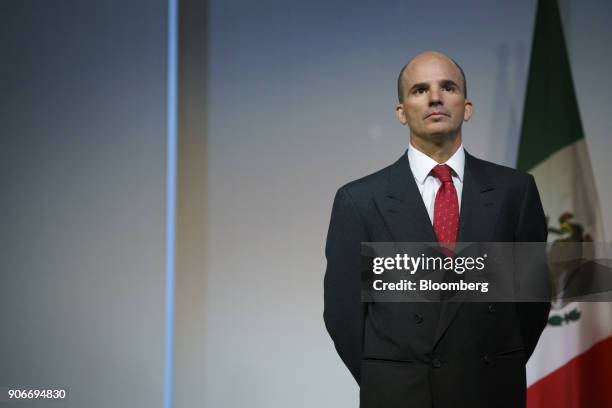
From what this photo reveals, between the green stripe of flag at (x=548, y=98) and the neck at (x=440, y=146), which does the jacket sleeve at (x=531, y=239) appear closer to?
the neck at (x=440, y=146)

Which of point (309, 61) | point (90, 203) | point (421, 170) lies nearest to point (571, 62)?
point (309, 61)

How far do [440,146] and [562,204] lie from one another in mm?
1211

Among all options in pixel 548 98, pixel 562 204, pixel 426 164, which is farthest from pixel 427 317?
pixel 548 98

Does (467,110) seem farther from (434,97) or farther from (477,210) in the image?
(477,210)

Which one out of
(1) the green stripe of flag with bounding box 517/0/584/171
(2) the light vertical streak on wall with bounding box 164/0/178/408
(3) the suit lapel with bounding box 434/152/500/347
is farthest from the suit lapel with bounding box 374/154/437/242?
(2) the light vertical streak on wall with bounding box 164/0/178/408

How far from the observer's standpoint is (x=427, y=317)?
84.0 inches

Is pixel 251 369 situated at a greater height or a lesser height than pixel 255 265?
lesser

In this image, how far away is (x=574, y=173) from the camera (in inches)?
126

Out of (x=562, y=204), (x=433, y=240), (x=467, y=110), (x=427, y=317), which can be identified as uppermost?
(x=467, y=110)

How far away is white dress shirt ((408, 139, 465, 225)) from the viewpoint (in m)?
2.24

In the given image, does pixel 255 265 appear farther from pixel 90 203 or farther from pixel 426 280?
pixel 426 280

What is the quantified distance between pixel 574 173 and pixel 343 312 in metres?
1.51

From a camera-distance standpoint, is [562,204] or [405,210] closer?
[405,210]

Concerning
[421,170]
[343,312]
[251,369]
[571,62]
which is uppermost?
[571,62]
